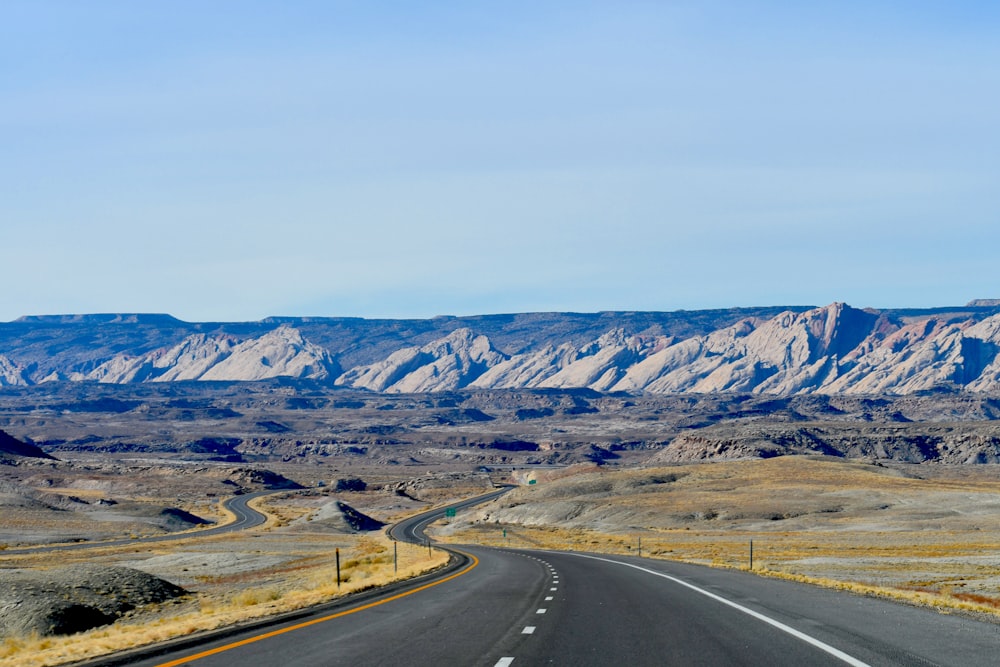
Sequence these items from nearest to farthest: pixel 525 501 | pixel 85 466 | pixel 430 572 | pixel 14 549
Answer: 1. pixel 430 572
2. pixel 14 549
3. pixel 525 501
4. pixel 85 466

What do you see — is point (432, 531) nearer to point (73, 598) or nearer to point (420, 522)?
point (420, 522)

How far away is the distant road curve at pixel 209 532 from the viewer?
7388 cm

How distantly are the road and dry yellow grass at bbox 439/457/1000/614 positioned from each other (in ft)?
15.5

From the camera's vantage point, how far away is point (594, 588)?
2838 centimetres

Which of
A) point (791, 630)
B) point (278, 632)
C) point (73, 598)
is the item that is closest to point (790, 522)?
point (73, 598)

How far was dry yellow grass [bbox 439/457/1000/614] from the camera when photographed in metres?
39.9

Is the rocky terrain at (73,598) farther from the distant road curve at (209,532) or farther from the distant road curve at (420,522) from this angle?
the distant road curve at (420,522)

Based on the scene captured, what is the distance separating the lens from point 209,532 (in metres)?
95.8

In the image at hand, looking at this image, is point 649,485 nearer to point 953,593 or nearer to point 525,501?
point 525,501

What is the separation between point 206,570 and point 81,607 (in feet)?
79.5

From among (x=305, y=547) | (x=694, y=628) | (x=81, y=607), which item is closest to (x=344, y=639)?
(x=694, y=628)

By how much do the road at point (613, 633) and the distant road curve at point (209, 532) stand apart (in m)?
57.0

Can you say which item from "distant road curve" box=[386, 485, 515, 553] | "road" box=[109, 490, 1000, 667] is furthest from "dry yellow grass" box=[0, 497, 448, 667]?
"distant road curve" box=[386, 485, 515, 553]

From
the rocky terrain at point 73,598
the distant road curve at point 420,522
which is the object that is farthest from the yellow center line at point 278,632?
the distant road curve at point 420,522
